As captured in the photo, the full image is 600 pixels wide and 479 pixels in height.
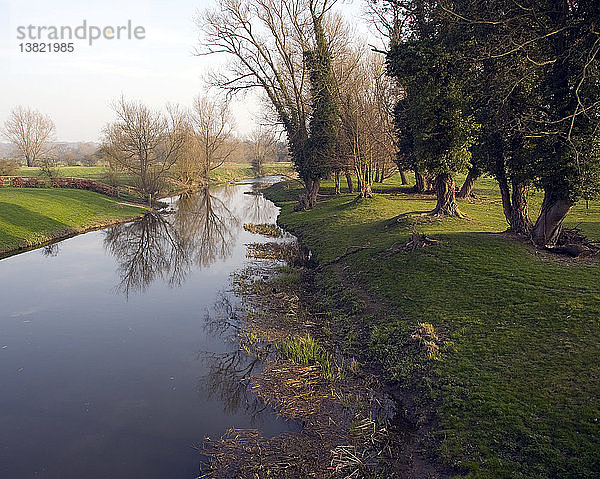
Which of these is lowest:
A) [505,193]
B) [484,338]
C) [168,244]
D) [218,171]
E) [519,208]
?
[168,244]

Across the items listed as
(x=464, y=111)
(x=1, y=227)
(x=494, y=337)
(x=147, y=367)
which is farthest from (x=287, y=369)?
(x=1, y=227)

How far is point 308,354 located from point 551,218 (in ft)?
29.2

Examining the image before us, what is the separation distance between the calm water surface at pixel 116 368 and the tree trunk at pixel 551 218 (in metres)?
10.1

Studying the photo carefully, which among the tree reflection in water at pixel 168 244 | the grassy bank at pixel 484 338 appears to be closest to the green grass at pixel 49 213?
the tree reflection in water at pixel 168 244

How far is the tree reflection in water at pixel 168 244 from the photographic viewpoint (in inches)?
807

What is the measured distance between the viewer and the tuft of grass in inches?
415

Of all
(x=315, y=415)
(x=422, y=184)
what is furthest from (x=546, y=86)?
(x=422, y=184)

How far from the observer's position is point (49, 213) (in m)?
30.3

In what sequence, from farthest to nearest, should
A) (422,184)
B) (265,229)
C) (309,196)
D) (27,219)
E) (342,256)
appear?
(309,196), (422,184), (265,229), (27,219), (342,256)

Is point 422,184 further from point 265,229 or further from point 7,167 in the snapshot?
point 7,167

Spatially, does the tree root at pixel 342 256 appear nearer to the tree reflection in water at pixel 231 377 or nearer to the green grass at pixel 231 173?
the tree reflection in water at pixel 231 377

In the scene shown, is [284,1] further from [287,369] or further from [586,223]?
[287,369]

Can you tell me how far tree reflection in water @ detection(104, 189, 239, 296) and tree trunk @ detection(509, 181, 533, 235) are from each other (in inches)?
545

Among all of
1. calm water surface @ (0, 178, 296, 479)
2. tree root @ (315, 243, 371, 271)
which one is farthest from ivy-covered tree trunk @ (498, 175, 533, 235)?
calm water surface @ (0, 178, 296, 479)
